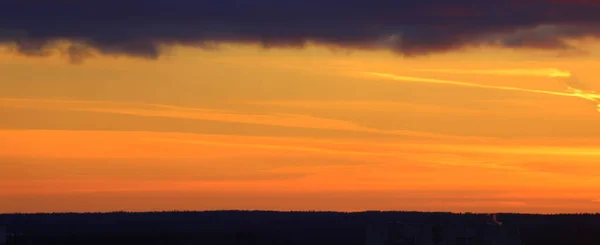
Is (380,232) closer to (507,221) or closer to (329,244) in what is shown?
(507,221)

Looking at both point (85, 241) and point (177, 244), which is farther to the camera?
point (85, 241)

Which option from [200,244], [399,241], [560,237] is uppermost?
[560,237]

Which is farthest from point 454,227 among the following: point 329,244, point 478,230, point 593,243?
point 329,244

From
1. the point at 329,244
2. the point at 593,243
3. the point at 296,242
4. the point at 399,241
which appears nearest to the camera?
the point at 399,241

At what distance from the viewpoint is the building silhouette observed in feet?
271

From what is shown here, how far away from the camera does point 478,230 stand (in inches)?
3273

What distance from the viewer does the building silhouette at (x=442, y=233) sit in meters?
82.6

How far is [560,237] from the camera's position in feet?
647

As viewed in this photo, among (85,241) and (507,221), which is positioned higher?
(85,241)

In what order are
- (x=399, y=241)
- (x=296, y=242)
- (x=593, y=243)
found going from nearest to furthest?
(x=399, y=241) < (x=593, y=243) < (x=296, y=242)

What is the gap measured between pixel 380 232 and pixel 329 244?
90604 millimetres

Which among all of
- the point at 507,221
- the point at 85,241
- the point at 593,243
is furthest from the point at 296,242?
the point at 507,221

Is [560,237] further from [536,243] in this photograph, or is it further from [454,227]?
[454,227]

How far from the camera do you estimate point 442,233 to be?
8281cm
